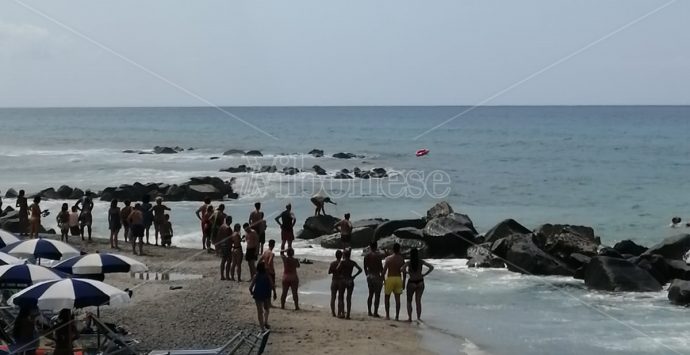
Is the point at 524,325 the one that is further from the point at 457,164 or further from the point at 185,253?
the point at 457,164

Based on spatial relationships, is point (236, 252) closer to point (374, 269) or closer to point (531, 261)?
point (374, 269)

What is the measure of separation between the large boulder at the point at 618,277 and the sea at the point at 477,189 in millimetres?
295

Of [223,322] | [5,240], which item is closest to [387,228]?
[223,322]

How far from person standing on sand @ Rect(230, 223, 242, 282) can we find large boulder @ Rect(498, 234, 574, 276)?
7602 millimetres

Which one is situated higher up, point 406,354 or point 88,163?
point 88,163

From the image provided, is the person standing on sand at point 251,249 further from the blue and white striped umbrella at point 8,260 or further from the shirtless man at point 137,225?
the blue and white striped umbrella at point 8,260

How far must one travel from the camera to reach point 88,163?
202 ft

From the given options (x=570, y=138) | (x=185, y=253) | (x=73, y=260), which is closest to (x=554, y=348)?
(x=73, y=260)

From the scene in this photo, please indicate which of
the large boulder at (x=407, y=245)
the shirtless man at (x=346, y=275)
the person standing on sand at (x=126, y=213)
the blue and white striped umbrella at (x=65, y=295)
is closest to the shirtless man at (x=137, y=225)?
the person standing on sand at (x=126, y=213)

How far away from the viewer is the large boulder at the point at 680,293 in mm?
17453

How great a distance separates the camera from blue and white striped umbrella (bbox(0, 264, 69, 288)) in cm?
1118

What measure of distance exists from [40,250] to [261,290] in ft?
12.7

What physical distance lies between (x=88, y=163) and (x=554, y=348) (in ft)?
175

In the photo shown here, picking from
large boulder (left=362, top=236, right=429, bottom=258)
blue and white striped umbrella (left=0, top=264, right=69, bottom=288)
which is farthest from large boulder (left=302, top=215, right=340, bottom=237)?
blue and white striped umbrella (left=0, top=264, right=69, bottom=288)
